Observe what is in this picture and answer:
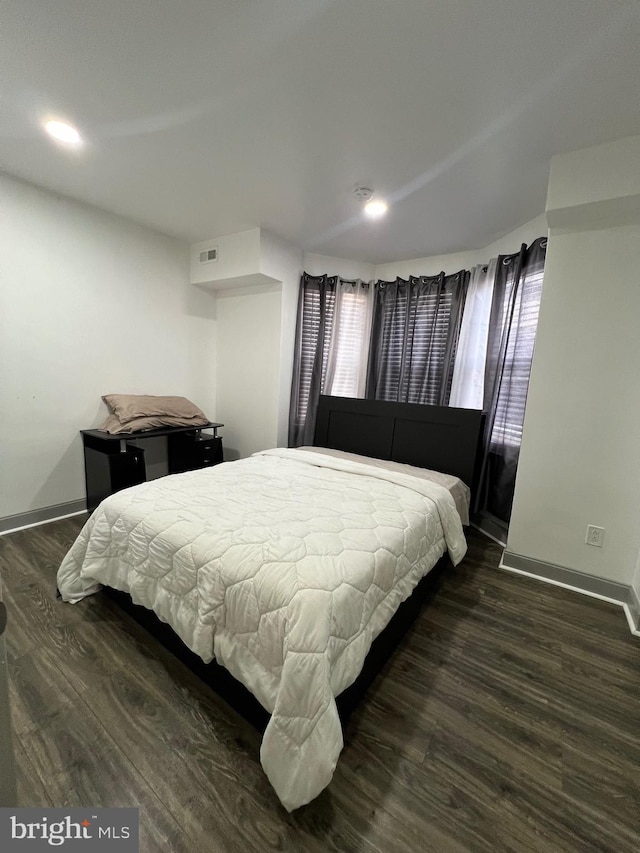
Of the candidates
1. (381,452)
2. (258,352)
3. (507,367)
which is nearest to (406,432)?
(381,452)

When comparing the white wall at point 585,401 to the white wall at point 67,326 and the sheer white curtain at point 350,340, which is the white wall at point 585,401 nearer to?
the sheer white curtain at point 350,340

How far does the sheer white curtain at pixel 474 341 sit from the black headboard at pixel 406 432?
43cm

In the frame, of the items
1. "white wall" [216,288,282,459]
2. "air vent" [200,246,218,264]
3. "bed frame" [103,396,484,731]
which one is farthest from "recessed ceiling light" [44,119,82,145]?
"bed frame" [103,396,484,731]

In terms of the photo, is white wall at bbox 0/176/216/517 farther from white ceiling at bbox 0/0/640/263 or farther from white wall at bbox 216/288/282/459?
white wall at bbox 216/288/282/459

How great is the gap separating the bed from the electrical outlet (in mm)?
764

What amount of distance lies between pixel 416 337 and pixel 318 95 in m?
2.16

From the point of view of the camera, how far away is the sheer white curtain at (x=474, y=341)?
2.99 m

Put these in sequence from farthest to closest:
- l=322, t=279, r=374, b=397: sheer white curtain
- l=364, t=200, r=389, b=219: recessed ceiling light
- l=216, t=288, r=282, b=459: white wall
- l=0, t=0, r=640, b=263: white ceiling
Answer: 1. l=322, t=279, r=374, b=397: sheer white curtain
2. l=216, t=288, r=282, b=459: white wall
3. l=364, t=200, r=389, b=219: recessed ceiling light
4. l=0, t=0, r=640, b=263: white ceiling

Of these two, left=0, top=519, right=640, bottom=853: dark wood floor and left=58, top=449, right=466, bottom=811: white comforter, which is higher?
left=58, top=449, right=466, bottom=811: white comforter

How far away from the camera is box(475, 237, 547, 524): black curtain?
2494mm

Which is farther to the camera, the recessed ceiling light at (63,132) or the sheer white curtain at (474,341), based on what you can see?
the sheer white curtain at (474,341)

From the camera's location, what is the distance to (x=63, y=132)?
1853 millimetres

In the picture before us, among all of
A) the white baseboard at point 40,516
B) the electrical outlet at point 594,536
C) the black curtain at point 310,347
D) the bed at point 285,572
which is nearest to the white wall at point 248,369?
the black curtain at point 310,347

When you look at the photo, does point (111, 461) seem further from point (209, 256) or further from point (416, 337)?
point (416, 337)
